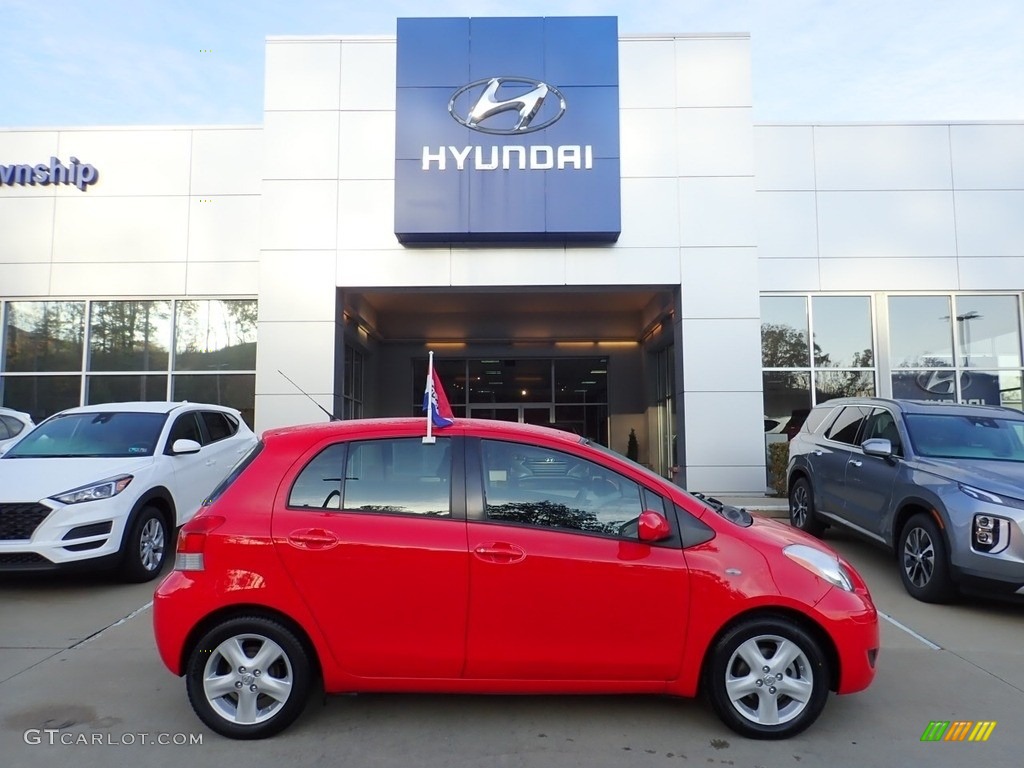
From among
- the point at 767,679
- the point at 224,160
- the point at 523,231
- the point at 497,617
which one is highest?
the point at 224,160

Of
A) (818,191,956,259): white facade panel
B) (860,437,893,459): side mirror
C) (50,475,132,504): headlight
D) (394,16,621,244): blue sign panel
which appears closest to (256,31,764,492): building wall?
(394,16,621,244): blue sign panel

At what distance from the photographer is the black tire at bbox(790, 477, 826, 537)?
846 centimetres

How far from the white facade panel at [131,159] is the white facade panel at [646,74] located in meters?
8.40

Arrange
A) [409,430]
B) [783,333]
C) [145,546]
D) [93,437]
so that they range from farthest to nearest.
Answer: [783,333] → [93,437] → [145,546] → [409,430]

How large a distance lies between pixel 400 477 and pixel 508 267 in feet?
29.8

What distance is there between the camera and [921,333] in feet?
44.7

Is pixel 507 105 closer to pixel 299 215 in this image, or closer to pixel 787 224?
pixel 299 215

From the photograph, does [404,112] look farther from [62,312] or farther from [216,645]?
[216,645]

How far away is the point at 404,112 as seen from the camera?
12.3m

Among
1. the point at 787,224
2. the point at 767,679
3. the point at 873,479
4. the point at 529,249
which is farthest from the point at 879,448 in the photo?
the point at 787,224

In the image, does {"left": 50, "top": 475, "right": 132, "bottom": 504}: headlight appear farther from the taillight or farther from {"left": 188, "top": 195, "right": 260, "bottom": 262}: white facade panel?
{"left": 188, "top": 195, "right": 260, "bottom": 262}: white facade panel

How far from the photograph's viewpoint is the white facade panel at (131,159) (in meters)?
13.4

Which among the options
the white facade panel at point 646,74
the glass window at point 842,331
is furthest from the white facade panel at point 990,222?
the white facade panel at point 646,74

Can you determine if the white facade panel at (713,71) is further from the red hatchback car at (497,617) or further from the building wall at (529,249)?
the red hatchback car at (497,617)
